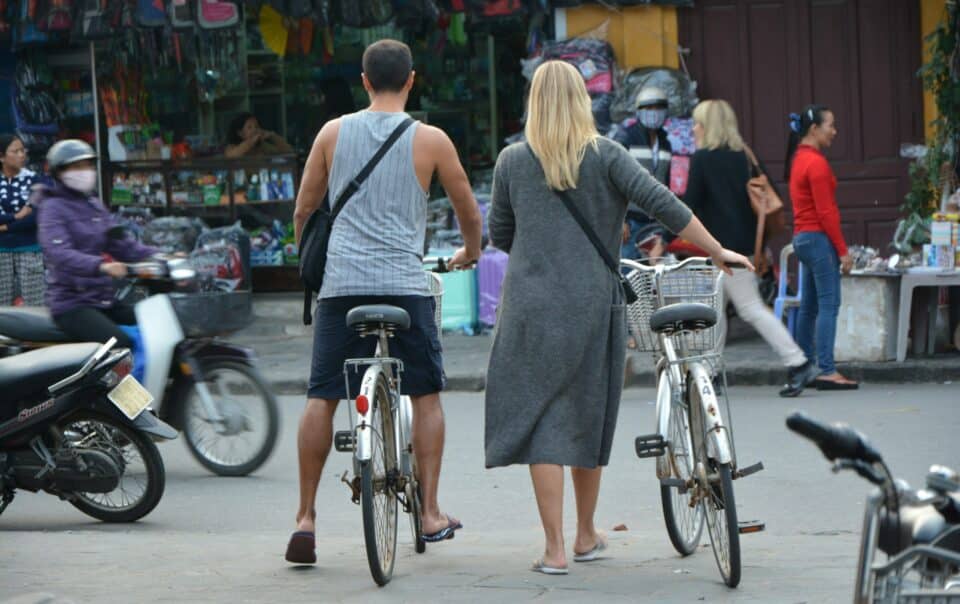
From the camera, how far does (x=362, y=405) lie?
5.50 m

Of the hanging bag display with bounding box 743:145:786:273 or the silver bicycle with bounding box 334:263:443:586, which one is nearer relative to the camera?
the silver bicycle with bounding box 334:263:443:586

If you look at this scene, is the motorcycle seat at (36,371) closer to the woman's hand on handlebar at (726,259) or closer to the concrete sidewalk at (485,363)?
the woman's hand on handlebar at (726,259)

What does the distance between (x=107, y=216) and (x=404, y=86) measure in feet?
9.49

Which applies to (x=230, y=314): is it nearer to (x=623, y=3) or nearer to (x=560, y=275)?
(x=560, y=275)

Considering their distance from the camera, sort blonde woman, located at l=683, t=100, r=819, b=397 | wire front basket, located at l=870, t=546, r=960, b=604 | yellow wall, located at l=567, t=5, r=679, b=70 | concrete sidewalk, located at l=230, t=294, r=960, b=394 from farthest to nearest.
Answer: yellow wall, located at l=567, t=5, r=679, b=70
concrete sidewalk, located at l=230, t=294, r=960, b=394
blonde woman, located at l=683, t=100, r=819, b=397
wire front basket, located at l=870, t=546, r=960, b=604

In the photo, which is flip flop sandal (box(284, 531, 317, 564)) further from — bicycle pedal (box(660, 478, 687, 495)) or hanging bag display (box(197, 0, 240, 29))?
hanging bag display (box(197, 0, 240, 29))

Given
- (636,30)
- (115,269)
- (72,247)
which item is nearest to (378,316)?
(115,269)

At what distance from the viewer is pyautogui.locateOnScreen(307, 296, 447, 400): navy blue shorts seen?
596 cm

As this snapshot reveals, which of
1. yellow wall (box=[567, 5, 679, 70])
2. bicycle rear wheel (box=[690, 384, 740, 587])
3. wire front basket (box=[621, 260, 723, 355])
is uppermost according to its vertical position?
yellow wall (box=[567, 5, 679, 70])

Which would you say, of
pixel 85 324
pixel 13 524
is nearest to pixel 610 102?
pixel 85 324

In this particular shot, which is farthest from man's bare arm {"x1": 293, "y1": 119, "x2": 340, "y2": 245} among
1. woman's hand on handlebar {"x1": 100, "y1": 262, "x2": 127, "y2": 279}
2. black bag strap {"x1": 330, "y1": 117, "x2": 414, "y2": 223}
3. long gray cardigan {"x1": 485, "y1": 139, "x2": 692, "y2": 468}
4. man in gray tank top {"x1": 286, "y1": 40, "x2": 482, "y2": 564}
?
woman's hand on handlebar {"x1": 100, "y1": 262, "x2": 127, "y2": 279}

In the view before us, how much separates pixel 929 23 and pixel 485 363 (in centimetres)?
493

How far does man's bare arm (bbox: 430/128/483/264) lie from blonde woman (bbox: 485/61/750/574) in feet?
1.05

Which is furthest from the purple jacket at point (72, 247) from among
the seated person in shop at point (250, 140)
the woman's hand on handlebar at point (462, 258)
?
the seated person in shop at point (250, 140)
